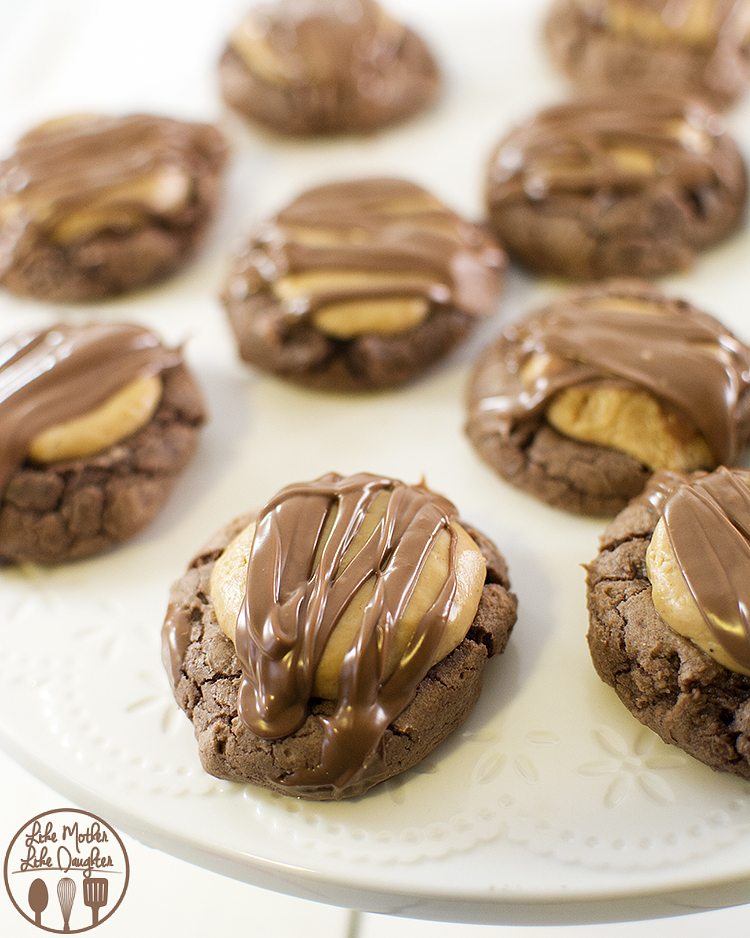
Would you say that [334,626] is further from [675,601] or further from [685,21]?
[685,21]

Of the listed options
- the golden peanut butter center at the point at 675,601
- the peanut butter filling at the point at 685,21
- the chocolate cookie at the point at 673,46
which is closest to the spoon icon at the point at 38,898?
the golden peanut butter center at the point at 675,601

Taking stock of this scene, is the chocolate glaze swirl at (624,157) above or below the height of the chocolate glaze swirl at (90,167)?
below

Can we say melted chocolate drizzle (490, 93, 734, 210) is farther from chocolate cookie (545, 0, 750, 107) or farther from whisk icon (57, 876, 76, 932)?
whisk icon (57, 876, 76, 932)

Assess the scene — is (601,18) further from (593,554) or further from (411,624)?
(411,624)

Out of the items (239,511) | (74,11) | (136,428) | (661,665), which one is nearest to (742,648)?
(661,665)

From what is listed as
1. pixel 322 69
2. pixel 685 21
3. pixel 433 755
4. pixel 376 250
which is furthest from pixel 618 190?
pixel 433 755

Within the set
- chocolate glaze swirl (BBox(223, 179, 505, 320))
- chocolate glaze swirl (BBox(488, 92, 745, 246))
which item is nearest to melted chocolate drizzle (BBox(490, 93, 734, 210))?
chocolate glaze swirl (BBox(488, 92, 745, 246))

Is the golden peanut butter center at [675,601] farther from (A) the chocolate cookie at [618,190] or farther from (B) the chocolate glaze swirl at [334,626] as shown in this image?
(A) the chocolate cookie at [618,190]
